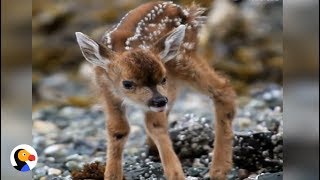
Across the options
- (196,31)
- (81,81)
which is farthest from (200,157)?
(81,81)

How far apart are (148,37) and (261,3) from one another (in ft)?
1.45

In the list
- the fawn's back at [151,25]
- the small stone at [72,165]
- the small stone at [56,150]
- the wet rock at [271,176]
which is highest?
the fawn's back at [151,25]

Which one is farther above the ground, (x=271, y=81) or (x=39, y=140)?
(x=271, y=81)

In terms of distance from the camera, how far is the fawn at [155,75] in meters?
2.06

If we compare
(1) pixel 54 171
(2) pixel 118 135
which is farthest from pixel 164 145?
(1) pixel 54 171

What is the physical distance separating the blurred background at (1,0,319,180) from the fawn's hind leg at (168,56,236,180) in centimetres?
21

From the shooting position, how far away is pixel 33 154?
233 centimetres

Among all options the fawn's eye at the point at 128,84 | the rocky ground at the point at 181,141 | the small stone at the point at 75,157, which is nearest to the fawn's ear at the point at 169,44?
the fawn's eye at the point at 128,84

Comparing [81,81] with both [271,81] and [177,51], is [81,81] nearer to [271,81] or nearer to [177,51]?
[271,81]

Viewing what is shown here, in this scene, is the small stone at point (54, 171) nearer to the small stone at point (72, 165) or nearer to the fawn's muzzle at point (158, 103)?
the small stone at point (72, 165)

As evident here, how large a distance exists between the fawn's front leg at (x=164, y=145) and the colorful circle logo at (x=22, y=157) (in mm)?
377

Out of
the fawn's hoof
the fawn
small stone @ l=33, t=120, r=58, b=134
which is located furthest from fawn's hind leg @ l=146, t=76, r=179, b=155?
small stone @ l=33, t=120, r=58, b=134

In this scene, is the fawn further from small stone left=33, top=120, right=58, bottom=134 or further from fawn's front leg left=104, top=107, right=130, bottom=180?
small stone left=33, top=120, right=58, bottom=134

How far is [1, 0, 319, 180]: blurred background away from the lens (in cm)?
205
